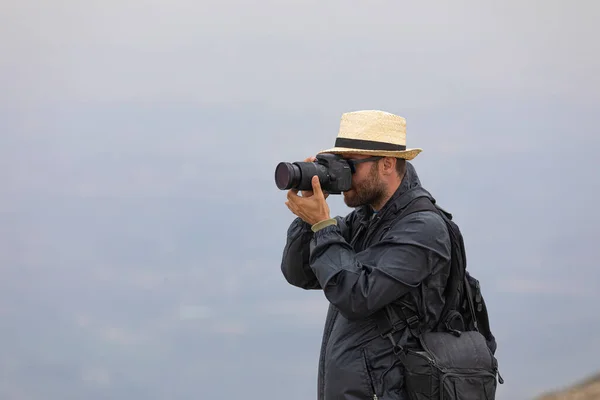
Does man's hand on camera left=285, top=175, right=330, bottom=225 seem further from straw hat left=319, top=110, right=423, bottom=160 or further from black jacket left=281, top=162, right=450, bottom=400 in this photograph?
straw hat left=319, top=110, right=423, bottom=160

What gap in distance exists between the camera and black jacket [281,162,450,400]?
3.15 metres

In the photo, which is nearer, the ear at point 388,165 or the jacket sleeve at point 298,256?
the ear at point 388,165

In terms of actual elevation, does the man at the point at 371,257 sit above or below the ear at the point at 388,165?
below

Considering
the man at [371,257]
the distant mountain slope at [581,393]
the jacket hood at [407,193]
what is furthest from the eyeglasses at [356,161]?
the distant mountain slope at [581,393]

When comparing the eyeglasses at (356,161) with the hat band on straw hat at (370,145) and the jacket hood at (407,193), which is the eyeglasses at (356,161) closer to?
the hat band on straw hat at (370,145)

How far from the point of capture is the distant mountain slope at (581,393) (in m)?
6.08

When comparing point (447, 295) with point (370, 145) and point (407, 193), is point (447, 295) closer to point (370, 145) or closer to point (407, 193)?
point (407, 193)

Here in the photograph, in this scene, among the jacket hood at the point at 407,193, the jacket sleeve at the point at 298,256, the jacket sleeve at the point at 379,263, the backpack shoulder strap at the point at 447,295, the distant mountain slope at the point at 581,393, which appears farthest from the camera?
the distant mountain slope at the point at 581,393

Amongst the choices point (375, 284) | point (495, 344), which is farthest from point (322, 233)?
point (495, 344)

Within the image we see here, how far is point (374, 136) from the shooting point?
11.4 ft

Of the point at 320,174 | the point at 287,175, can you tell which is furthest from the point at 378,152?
the point at 287,175

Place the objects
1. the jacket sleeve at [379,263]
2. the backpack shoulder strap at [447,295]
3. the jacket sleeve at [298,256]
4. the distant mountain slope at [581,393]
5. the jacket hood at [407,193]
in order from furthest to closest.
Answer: the distant mountain slope at [581,393] < the jacket sleeve at [298,256] < the jacket hood at [407,193] < the backpack shoulder strap at [447,295] < the jacket sleeve at [379,263]

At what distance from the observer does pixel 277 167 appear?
337cm

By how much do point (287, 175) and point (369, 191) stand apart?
1.33ft
